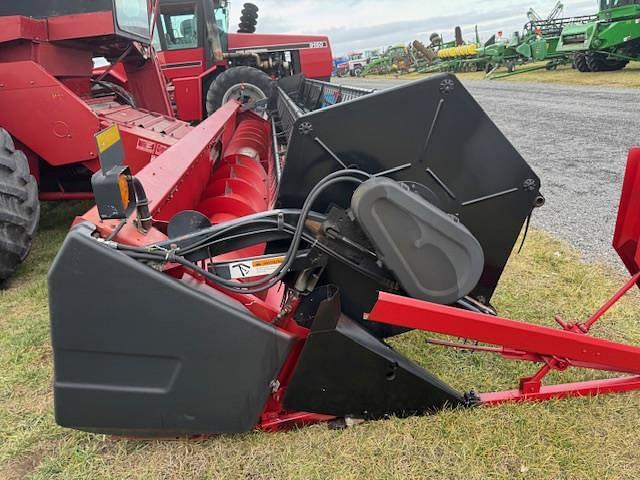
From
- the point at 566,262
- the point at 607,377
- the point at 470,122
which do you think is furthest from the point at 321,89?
the point at 607,377

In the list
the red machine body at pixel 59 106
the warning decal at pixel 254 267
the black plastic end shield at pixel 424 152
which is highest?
the red machine body at pixel 59 106

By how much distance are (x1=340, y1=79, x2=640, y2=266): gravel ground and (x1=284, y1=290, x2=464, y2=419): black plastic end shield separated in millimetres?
2375

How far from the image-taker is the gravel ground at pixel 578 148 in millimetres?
4410

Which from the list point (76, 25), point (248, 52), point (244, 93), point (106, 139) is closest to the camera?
point (106, 139)

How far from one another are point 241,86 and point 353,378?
17.5ft

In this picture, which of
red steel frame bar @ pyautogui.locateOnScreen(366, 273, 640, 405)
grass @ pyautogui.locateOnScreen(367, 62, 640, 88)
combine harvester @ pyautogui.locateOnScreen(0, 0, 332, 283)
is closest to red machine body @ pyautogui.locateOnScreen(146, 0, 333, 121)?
combine harvester @ pyautogui.locateOnScreen(0, 0, 332, 283)

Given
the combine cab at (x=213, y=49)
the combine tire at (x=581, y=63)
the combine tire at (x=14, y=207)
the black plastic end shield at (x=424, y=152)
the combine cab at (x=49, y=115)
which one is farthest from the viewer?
the combine tire at (x=581, y=63)

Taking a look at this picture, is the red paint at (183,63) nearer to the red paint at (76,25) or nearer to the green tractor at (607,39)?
the red paint at (76,25)

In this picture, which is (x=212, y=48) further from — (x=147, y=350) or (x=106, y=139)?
(x=147, y=350)

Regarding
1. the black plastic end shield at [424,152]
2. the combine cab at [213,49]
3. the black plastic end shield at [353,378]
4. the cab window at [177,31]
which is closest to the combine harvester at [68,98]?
the combine cab at [213,49]

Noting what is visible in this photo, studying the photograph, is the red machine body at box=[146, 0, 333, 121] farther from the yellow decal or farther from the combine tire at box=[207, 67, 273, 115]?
the yellow decal

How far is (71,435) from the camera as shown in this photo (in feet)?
7.13

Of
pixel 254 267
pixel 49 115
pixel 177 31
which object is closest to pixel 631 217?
pixel 254 267

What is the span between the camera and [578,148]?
722 centimetres
